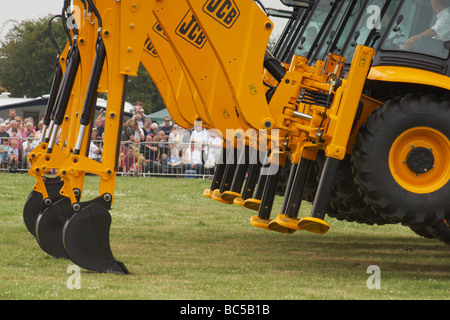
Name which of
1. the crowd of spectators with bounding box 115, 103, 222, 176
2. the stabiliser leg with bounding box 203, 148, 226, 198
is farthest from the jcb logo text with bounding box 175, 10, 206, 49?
the crowd of spectators with bounding box 115, 103, 222, 176

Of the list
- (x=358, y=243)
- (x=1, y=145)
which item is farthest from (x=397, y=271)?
(x=1, y=145)

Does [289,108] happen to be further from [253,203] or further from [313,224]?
[253,203]

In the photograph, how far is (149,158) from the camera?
2166 centimetres

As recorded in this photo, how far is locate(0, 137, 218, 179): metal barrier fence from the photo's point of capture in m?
21.0

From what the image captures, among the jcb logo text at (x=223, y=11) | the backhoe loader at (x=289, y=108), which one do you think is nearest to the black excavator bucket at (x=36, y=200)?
the backhoe loader at (x=289, y=108)

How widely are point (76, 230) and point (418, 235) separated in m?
6.59

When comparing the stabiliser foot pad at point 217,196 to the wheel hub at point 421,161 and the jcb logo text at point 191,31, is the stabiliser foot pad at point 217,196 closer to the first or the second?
the jcb logo text at point 191,31

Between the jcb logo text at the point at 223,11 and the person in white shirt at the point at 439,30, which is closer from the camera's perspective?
the jcb logo text at the point at 223,11

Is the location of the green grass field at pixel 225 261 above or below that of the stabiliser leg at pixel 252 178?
below

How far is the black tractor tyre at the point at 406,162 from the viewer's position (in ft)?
24.6

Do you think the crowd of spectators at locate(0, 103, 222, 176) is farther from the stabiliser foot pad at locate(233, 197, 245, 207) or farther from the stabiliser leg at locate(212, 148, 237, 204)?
the stabiliser foot pad at locate(233, 197, 245, 207)

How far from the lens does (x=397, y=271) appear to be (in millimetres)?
8383

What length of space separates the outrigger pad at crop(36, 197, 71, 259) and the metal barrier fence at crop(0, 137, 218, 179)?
40.3 feet
